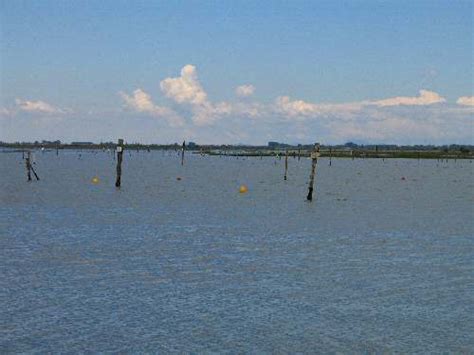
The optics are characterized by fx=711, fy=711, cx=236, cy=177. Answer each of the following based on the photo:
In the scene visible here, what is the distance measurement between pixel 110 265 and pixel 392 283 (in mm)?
8857

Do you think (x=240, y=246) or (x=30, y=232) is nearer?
(x=240, y=246)

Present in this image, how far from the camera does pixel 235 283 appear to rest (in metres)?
20.2

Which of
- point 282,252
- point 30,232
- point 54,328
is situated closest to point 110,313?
point 54,328

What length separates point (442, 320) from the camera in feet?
53.9

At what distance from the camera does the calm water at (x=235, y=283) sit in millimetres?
14812

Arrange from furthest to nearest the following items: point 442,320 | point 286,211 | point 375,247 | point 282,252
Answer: point 286,211, point 375,247, point 282,252, point 442,320

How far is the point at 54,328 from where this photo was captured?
597 inches

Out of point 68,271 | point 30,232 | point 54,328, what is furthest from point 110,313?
point 30,232

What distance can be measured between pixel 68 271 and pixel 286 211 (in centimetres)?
2417

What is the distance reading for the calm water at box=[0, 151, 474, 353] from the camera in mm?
14812

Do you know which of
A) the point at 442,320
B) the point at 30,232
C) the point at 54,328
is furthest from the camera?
the point at 30,232

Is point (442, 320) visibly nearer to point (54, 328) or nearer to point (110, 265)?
point (54, 328)

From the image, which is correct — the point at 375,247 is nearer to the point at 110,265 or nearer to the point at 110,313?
the point at 110,265

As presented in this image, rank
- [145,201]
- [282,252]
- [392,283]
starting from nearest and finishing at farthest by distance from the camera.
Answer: [392,283], [282,252], [145,201]
